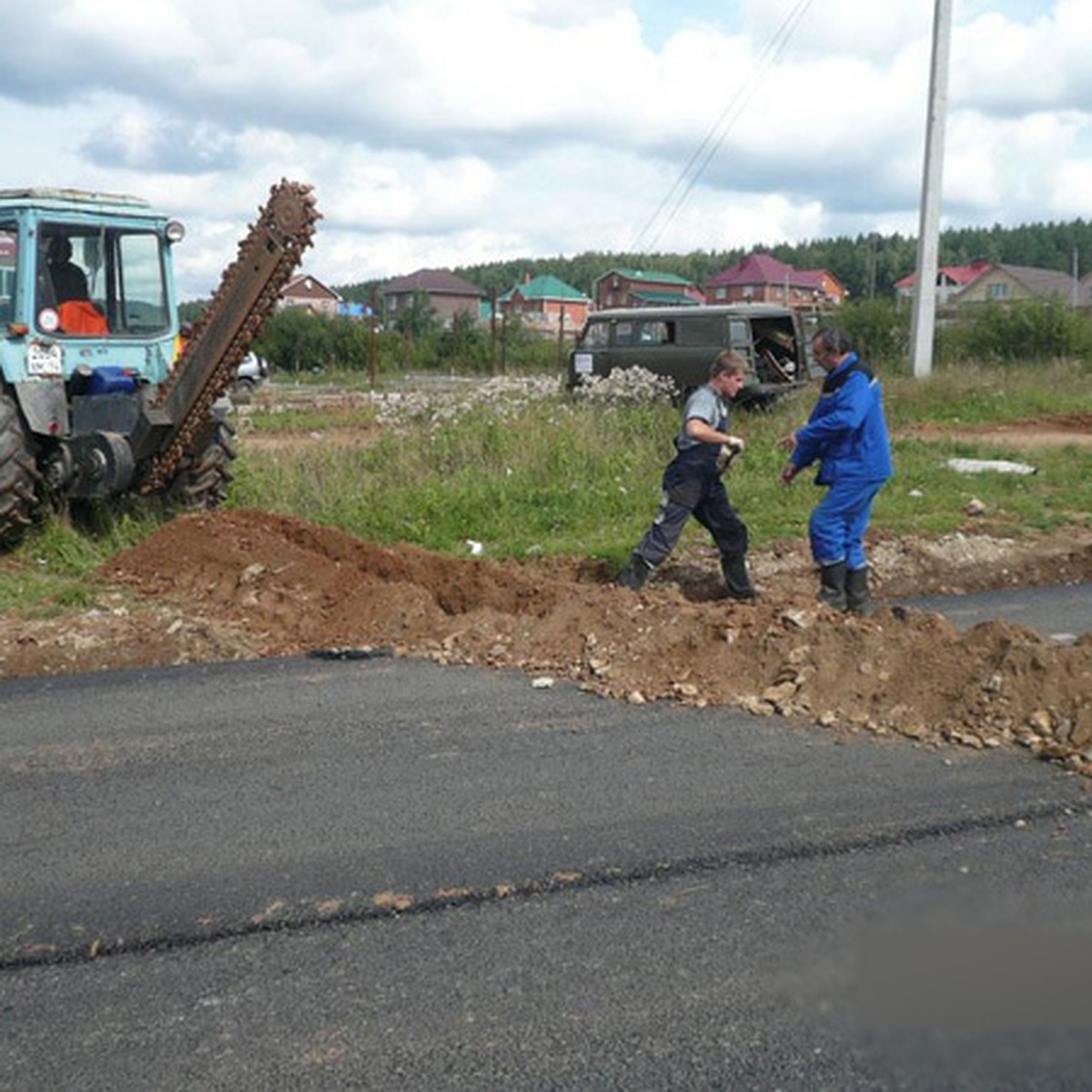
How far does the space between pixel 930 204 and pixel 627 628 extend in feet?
57.3

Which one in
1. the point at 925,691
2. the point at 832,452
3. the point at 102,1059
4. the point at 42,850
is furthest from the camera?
Answer: the point at 832,452

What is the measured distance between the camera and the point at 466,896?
160 inches

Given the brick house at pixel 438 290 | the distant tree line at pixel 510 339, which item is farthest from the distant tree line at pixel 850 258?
the distant tree line at pixel 510 339

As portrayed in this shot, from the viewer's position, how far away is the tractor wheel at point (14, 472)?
29.5ft

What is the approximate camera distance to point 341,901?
13.2ft

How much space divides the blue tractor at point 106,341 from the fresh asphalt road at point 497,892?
147 inches

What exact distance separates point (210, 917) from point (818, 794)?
94.5 inches

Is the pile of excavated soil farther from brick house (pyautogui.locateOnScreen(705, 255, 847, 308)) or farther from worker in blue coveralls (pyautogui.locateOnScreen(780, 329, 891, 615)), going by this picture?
brick house (pyautogui.locateOnScreen(705, 255, 847, 308))

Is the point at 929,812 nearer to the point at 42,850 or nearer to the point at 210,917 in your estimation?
the point at 210,917

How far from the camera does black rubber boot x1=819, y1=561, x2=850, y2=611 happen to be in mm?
7973

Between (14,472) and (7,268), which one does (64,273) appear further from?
(14,472)

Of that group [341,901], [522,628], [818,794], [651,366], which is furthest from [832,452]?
[651,366]

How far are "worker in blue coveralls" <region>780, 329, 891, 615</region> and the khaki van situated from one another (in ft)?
32.9

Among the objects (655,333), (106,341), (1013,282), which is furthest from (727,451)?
(1013,282)
